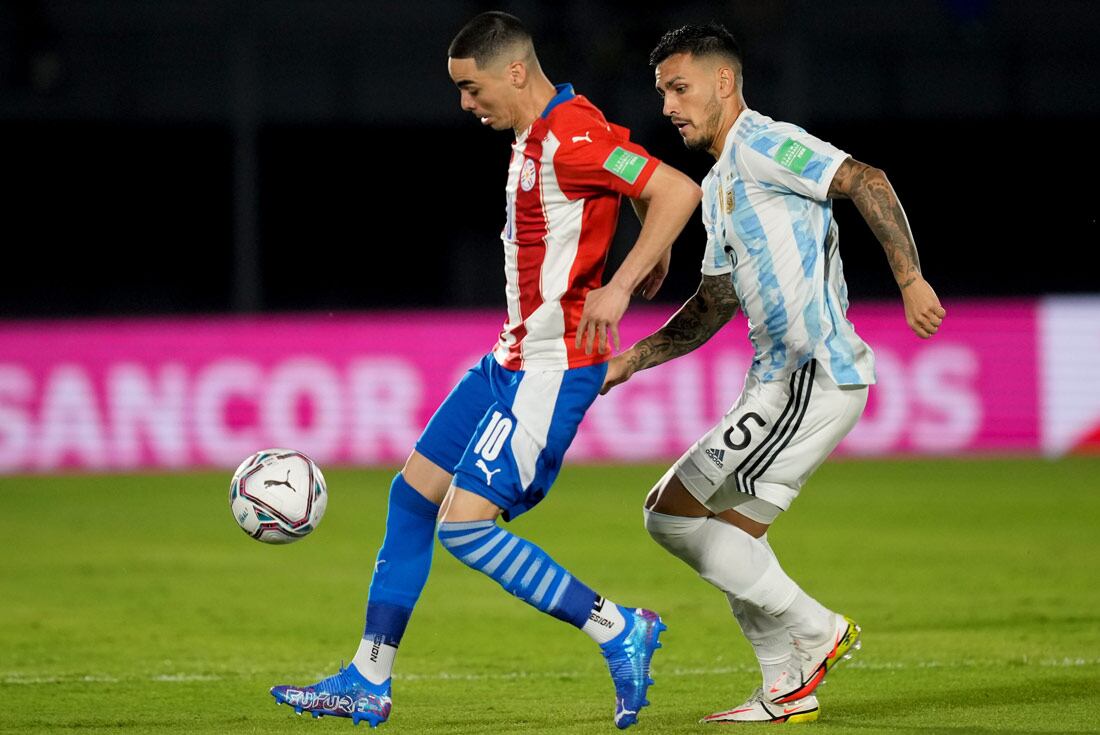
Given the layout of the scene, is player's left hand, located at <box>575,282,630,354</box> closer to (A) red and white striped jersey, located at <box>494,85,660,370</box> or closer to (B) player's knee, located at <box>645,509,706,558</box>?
(A) red and white striped jersey, located at <box>494,85,660,370</box>

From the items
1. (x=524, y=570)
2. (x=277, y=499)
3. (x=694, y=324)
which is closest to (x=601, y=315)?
(x=694, y=324)

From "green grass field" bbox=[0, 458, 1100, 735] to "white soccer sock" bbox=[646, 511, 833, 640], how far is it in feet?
1.17

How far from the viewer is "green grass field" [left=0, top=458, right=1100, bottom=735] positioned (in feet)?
19.2

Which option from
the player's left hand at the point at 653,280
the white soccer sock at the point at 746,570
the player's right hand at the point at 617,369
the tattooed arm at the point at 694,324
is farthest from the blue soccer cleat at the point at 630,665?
the player's left hand at the point at 653,280

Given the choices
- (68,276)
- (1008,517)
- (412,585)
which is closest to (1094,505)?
(1008,517)

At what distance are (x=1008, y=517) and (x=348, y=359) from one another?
6.48m

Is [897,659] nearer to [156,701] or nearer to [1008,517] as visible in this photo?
→ [156,701]

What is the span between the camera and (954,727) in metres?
5.46

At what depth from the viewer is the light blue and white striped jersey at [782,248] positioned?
17.7 ft

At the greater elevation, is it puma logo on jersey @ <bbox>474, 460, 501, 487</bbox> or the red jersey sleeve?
the red jersey sleeve

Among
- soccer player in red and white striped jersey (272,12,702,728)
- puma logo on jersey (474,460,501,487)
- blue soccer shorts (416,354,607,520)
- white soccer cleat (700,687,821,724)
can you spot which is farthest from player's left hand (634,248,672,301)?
white soccer cleat (700,687,821,724)

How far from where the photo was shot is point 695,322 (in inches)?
230

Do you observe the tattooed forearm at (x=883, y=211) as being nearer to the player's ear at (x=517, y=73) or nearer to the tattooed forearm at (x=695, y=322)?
the tattooed forearm at (x=695, y=322)

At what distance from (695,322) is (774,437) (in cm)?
54
